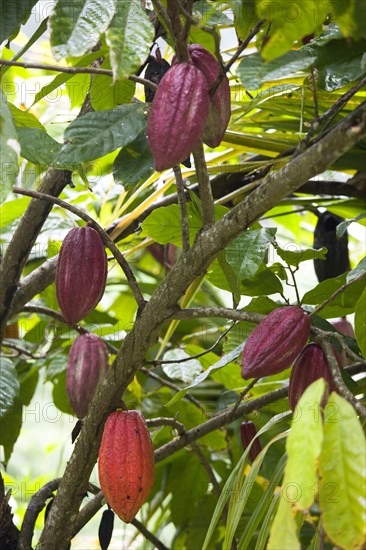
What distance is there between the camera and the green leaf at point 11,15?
56 centimetres

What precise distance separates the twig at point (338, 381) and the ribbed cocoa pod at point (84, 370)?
40 cm

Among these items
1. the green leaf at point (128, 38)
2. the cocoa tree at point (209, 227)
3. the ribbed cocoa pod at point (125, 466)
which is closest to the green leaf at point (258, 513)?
the cocoa tree at point (209, 227)

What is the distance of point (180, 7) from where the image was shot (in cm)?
51

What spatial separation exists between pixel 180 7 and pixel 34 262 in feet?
3.06

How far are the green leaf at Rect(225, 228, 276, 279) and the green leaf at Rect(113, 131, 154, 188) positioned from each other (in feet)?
0.42

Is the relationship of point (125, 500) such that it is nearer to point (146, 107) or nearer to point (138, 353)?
point (138, 353)

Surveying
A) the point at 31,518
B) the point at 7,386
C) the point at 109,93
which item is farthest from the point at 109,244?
the point at 7,386

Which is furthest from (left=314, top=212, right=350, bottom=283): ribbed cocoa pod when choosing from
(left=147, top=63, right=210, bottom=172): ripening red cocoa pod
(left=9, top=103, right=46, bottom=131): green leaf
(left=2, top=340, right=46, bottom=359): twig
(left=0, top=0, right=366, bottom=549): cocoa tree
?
(left=147, top=63, right=210, bottom=172): ripening red cocoa pod

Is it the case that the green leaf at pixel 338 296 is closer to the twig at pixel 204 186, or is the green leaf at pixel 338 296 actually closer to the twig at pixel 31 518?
the twig at pixel 204 186

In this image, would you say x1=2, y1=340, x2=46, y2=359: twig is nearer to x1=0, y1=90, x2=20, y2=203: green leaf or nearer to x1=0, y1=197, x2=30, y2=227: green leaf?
x1=0, y1=197, x2=30, y2=227: green leaf

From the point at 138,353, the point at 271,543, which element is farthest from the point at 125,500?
the point at 271,543

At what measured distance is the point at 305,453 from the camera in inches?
16.6

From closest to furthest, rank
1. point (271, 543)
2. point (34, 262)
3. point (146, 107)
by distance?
point (271, 543) → point (146, 107) → point (34, 262)

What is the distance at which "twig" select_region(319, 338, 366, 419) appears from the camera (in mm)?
536
